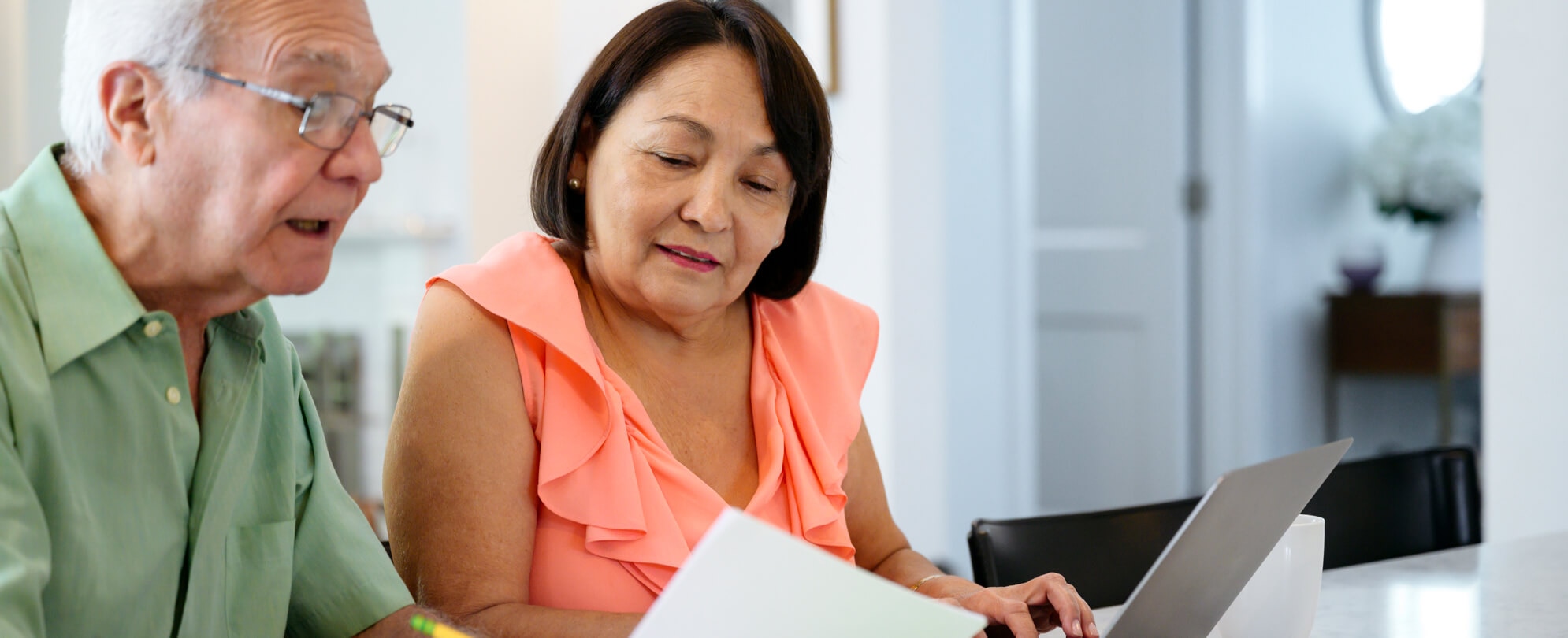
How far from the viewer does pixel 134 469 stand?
0.81 meters

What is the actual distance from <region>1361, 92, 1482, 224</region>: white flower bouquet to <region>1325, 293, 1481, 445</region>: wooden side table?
0.36 m

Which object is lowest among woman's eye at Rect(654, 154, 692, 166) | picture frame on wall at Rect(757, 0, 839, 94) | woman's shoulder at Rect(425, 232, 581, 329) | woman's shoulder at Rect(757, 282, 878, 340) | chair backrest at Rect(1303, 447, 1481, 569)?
chair backrest at Rect(1303, 447, 1481, 569)

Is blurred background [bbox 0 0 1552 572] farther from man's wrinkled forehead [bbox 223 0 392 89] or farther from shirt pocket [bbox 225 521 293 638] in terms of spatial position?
man's wrinkled forehead [bbox 223 0 392 89]

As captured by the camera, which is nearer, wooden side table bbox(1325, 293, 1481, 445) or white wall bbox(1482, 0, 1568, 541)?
white wall bbox(1482, 0, 1568, 541)

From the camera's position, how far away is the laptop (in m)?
0.81

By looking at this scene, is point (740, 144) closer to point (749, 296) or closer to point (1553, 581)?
point (749, 296)

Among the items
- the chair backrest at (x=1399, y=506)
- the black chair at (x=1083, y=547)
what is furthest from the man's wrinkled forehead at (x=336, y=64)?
the chair backrest at (x=1399, y=506)

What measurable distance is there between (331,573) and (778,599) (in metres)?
0.47

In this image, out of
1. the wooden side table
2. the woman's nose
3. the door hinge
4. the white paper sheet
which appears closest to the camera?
the white paper sheet

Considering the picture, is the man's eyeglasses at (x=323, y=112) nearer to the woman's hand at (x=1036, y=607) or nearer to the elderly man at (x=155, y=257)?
the elderly man at (x=155, y=257)

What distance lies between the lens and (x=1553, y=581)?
1.27 metres

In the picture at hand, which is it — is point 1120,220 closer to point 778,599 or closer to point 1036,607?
point 1036,607

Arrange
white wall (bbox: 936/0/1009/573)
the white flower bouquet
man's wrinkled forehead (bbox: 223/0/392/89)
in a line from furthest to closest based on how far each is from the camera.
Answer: the white flower bouquet, white wall (bbox: 936/0/1009/573), man's wrinkled forehead (bbox: 223/0/392/89)

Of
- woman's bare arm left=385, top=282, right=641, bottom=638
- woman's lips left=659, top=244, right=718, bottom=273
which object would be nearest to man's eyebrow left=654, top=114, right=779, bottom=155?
woman's lips left=659, top=244, right=718, bottom=273
